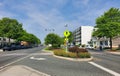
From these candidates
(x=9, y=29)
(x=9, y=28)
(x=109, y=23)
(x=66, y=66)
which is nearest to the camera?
(x=66, y=66)

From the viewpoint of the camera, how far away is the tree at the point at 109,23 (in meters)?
59.2

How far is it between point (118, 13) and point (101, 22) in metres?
5.26

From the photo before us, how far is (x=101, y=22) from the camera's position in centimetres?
6372

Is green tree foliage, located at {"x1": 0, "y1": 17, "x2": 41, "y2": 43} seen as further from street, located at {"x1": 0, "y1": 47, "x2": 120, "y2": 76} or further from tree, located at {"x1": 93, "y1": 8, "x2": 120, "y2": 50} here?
street, located at {"x1": 0, "y1": 47, "x2": 120, "y2": 76}

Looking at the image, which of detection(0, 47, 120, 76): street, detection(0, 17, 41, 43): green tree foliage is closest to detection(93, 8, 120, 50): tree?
detection(0, 17, 41, 43): green tree foliage

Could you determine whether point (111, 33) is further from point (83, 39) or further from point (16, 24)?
point (83, 39)

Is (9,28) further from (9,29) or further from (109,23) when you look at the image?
(109,23)

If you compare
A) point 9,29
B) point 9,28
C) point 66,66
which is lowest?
point 66,66

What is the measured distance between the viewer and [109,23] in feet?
196

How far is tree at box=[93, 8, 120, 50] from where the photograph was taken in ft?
194

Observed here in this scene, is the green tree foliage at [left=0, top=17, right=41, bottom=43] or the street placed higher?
A: the green tree foliage at [left=0, top=17, right=41, bottom=43]

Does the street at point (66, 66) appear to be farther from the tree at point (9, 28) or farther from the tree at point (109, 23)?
the tree at point (9, 28)

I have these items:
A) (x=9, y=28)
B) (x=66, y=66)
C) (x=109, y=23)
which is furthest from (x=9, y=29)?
(x=66, y=66)

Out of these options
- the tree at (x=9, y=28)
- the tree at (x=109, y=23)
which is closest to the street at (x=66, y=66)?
the tree at (x=109, y=23)
